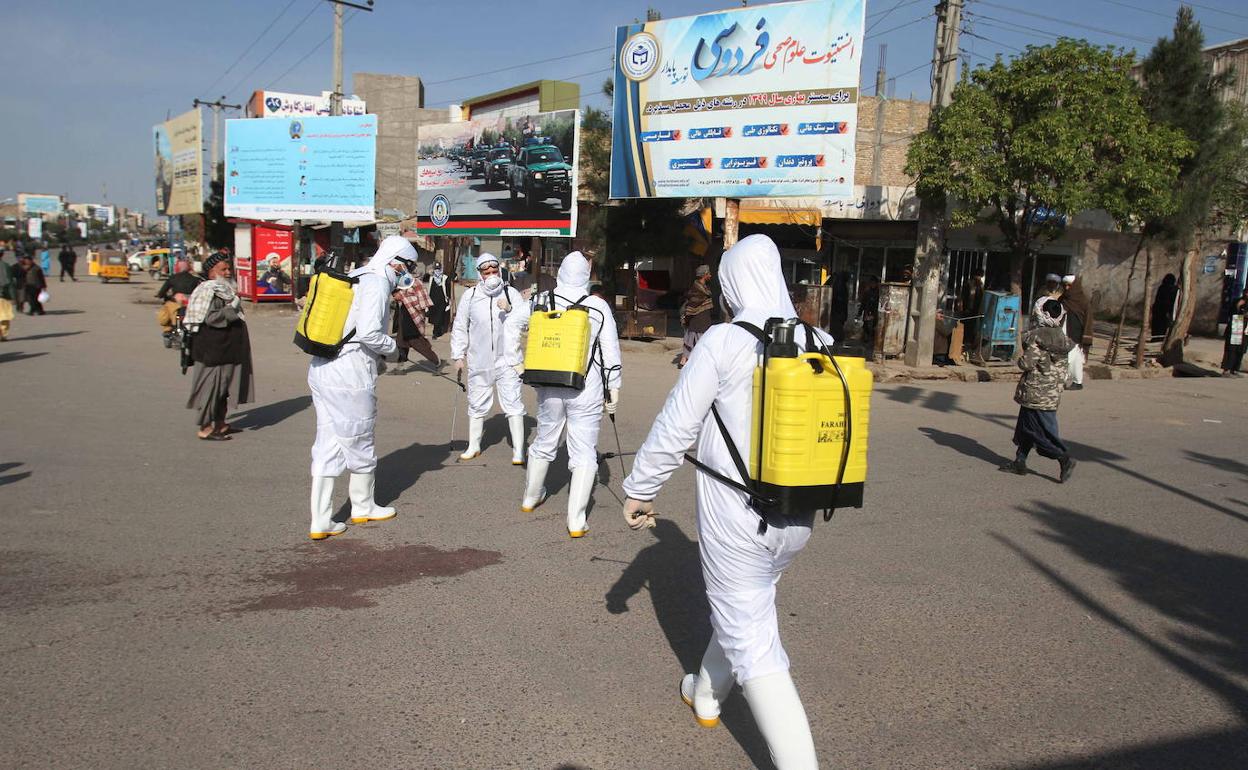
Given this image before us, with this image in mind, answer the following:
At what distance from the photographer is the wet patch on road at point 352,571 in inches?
186

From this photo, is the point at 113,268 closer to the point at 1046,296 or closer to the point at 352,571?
the point at 352,571

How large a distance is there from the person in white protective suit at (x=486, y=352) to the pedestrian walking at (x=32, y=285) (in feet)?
58.8

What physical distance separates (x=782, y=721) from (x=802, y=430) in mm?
975

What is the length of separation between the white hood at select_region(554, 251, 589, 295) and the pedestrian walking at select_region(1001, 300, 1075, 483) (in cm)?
441

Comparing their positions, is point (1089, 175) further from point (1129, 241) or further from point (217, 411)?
point (217, 411)

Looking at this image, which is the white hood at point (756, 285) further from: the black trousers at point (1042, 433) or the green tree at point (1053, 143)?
the green tree at point (1053, 143)

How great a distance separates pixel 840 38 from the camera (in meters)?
15.6

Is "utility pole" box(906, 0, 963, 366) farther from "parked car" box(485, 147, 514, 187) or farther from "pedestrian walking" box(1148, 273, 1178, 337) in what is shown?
"parked car" box(485, 147, 514, 187)

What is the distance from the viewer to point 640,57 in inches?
717

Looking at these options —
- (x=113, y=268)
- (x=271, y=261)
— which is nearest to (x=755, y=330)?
(x=271, y=261)

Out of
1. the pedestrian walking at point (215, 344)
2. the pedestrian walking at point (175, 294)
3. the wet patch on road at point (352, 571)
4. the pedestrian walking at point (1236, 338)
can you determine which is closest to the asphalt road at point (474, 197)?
the pedestrian walking at point (175, 294)

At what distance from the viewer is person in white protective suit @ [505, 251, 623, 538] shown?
19.8 feet

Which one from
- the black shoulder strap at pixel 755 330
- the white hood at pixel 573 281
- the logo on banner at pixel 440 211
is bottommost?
the black shoulder strap at pixel 755 330

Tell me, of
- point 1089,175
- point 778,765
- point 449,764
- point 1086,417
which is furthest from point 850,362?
point 1089,175
